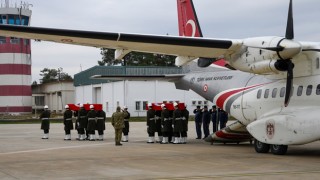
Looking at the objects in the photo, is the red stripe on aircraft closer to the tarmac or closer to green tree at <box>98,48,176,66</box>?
the tarmac

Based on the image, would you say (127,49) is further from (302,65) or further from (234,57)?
(302,65)

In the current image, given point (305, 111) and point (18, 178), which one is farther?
point (305, 111)

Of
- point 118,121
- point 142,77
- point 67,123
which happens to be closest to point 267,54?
point 118,121

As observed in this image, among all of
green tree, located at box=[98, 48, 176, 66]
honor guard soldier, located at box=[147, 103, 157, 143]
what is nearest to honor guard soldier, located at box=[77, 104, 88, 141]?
honor guard soldier, located at box=[147, 103, 157, 143]

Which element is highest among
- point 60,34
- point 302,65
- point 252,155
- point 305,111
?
point 60,34

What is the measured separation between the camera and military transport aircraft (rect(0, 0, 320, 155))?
13.3 m

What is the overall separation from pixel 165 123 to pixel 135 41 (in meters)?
6.42

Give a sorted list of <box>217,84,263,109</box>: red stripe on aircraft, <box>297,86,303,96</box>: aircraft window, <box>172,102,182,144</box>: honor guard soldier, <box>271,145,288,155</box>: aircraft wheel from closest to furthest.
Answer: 1. <box>297,86,303,96</box>: aircraft window
2. <box>271,145,288,155</box>: aircraft wheel
3. <box>217,84,263,109</box>: red stripe on aircraft
4. <box>172,102,182,144</box>: honor guard soldier

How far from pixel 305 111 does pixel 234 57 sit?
267 cm

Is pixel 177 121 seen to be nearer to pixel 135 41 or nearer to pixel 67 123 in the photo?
pixel 67 123

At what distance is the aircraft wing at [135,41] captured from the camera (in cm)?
1296

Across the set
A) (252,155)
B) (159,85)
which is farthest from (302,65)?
(159,85)

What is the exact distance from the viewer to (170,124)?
Result: 1953cm

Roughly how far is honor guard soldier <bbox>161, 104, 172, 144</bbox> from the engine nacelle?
549cm
